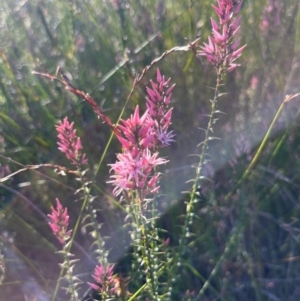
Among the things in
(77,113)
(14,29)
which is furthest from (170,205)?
(14,29)

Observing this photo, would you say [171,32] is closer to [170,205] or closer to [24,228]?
[170,205]

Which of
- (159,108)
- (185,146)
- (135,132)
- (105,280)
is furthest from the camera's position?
(185,146)

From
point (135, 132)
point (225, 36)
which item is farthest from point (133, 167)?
point (225, 36)

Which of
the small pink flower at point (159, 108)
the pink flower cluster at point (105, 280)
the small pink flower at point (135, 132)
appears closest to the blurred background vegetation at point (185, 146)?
the pink flower cluster at point (105, 280)

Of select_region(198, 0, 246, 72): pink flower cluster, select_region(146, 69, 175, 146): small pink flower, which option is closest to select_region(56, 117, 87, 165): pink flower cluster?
Result: select_region(146, 69, 175, 146): small pink flower

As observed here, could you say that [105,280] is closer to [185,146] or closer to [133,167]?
[133,167]

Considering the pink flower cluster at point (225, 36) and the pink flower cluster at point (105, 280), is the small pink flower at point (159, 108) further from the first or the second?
the pink flower cluster at point (105, 280)

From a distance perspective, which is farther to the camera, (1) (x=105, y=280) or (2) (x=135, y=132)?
(1) (x=105, y=280)

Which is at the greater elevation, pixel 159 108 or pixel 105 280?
pixel 159 108
